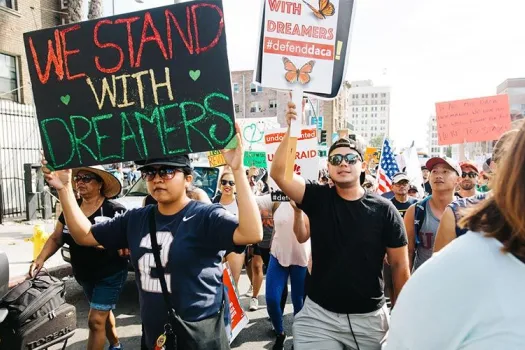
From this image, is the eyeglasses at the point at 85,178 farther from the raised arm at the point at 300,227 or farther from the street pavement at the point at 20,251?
the street pavement at the point at 20,251

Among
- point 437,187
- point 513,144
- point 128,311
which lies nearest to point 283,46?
point 437,187

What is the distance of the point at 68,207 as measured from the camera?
2.52 metres

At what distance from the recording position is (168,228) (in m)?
2.32

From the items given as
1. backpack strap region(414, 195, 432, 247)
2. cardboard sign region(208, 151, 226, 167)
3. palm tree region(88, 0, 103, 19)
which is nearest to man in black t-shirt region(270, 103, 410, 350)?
backpack strap region(414, 195, 432, 247)

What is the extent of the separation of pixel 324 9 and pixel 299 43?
30cm

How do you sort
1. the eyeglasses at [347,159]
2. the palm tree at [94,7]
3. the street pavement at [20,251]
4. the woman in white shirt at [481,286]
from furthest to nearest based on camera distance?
the palm tree at [94,7]
the street pavement at [20,251]
the eyeglasses at [347,159]
the woman in white shirt at [481,286]

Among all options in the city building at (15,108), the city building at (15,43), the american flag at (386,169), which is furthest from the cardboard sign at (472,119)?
the city building at (15,43)

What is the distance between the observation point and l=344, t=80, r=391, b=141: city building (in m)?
168

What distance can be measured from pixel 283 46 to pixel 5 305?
281 cm

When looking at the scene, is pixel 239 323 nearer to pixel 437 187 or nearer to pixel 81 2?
pixel 437 187

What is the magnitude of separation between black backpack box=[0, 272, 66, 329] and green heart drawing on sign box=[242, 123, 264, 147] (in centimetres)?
819

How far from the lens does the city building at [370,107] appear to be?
550 feet

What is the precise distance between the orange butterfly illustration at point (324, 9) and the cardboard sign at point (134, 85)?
954 mm

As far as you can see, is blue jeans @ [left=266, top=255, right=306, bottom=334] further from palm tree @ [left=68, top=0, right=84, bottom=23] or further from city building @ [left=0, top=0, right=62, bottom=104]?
city building @ [left=0, top=0, right=62, bottom=104]
